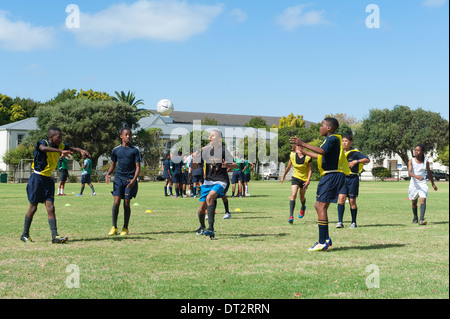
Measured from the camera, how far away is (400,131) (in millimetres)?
72562

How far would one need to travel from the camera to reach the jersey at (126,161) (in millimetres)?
9984

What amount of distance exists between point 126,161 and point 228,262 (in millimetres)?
3828

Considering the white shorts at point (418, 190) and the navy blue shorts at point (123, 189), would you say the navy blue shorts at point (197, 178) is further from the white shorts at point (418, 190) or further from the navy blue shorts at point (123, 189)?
the navy blue shorts at point (123, 189)

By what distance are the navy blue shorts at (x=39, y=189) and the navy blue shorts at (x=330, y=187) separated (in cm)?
460

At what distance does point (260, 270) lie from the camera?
21.0ft

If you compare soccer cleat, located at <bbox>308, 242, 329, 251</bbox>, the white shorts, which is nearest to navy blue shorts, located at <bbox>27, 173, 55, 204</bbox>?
soccer cleat, located at <bbox>308, 242, 329, 251</bbox>

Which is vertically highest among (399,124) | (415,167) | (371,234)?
(399,124)

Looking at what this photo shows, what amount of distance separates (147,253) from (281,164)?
7755cm

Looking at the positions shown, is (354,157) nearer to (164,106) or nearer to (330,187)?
(330,187)

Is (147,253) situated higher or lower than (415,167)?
lower

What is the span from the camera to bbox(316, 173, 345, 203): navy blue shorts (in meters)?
8.12

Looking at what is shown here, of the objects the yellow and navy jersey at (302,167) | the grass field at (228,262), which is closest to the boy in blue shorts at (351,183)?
the grass field at (228,262)
